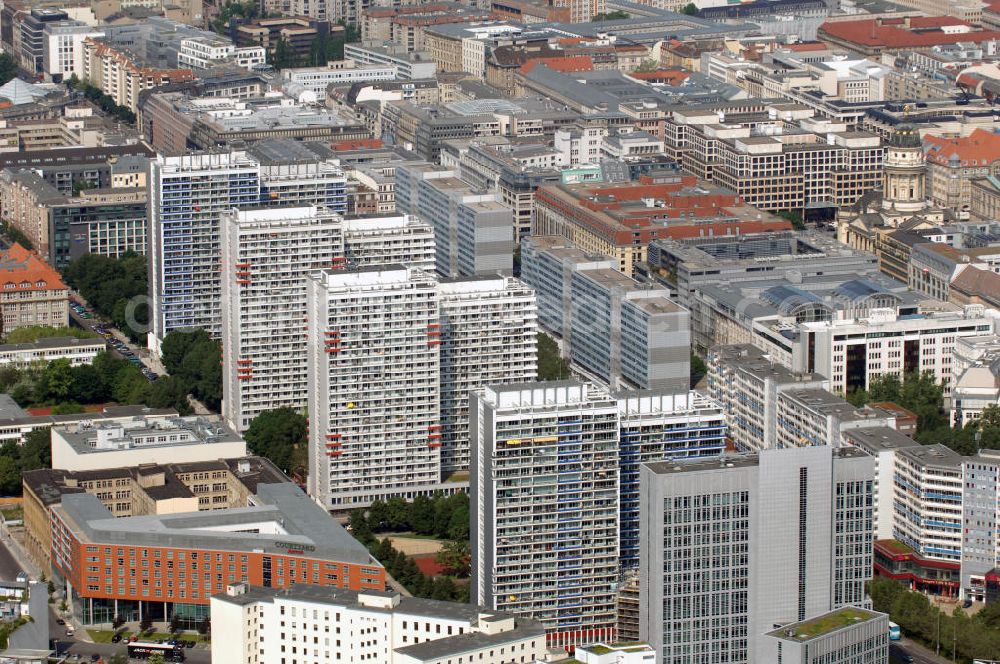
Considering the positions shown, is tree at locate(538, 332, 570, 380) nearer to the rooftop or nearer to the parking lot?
the parking lot

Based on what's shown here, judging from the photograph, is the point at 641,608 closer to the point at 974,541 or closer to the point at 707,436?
the point at 707,436

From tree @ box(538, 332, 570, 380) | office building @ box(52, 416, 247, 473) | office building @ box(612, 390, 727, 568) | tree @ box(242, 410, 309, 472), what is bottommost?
tree @ box(242, 410, 309, 472)

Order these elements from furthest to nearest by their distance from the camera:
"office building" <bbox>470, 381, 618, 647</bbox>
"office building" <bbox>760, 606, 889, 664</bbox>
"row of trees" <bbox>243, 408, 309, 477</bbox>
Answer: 1. "row of trees" <bbox>243, 408, 309, 477</bbox>
2. "office building" <bbox>470, 381, 618, 647</bbox>
3. "office building" <bbox>760, 606, 889, 664</bbox>

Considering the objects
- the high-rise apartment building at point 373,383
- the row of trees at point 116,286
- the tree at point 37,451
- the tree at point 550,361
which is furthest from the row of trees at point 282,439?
the row of trees at point 116,286

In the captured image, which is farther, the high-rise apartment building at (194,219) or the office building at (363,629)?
the high-rise apartment building at (194,219)

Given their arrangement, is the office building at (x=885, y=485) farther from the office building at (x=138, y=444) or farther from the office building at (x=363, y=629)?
the office building at (x=138, y=444)

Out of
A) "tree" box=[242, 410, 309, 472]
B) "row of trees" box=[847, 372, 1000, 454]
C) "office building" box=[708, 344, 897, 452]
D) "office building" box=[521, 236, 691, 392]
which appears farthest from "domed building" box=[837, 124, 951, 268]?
"tree" box=[242, 410, 309, 472]

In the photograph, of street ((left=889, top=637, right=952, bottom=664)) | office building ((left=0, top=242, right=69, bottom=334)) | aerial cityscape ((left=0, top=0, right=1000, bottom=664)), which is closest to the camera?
aerial cityscape ((left=0, top=0, right=1000, bottom=664))

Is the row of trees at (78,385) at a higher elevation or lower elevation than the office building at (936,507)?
lower
